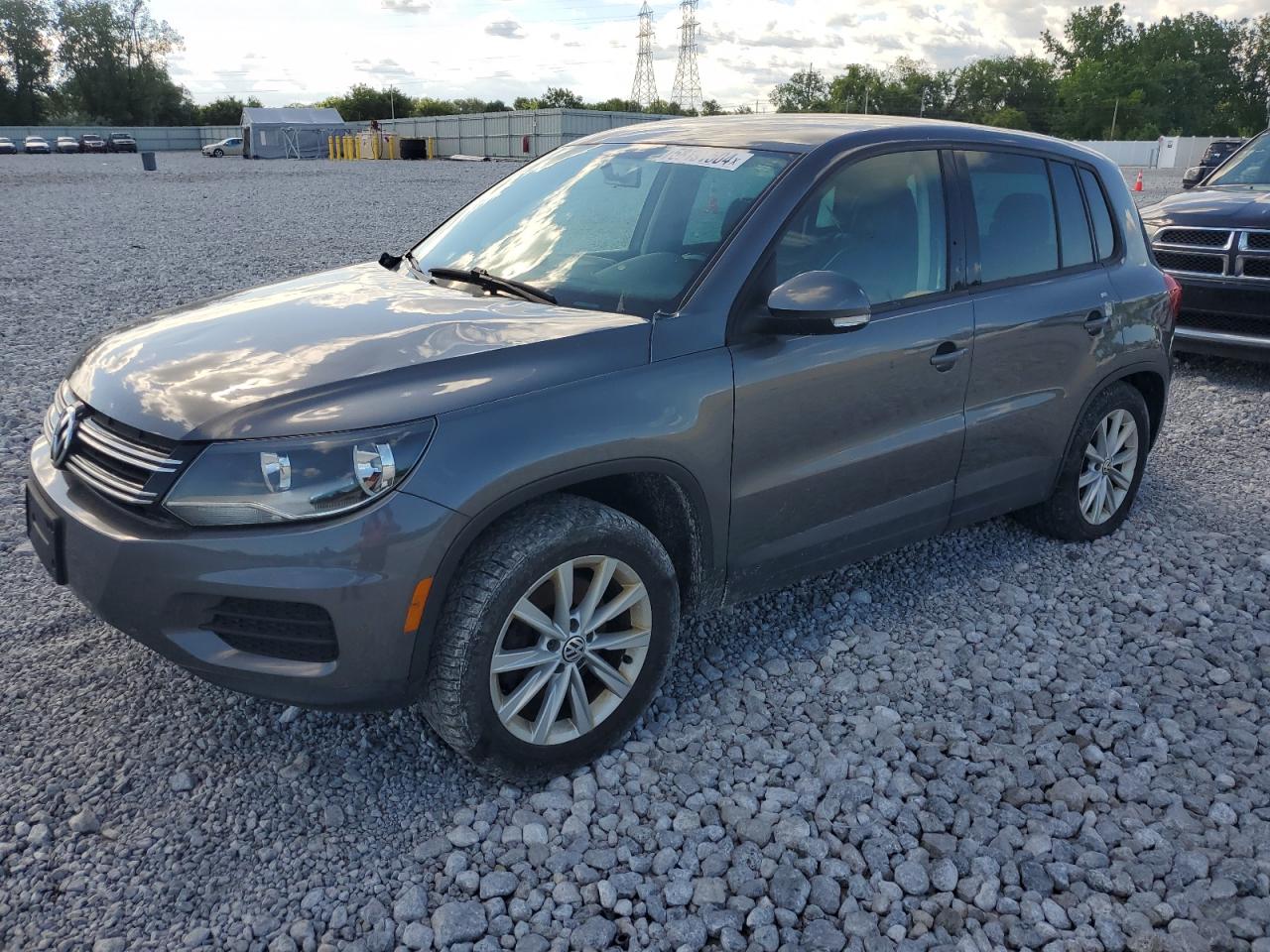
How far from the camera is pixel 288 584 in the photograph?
257 cm

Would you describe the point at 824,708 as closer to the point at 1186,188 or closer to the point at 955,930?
the point at 955,930

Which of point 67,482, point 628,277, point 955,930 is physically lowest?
point 955,930

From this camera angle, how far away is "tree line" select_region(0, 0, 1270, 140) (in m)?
90.7

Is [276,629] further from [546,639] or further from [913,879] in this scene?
[913,879]

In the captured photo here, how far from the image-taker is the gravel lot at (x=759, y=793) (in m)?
2.61

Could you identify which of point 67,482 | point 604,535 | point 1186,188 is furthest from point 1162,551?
point 1186,188

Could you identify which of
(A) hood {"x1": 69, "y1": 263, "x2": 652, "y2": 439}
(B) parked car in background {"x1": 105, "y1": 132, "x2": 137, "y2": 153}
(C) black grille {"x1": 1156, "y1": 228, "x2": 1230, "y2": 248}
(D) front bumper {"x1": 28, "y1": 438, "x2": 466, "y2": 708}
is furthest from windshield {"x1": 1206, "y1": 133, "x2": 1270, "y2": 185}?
(B) parked car in background {"x1": 105, "y1": 132, "x2": 137, "y2": 153}

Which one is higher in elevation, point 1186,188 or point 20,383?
point 1186,188

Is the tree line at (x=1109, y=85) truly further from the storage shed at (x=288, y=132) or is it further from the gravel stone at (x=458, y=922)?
the gravel stone at (x=458, y=922)

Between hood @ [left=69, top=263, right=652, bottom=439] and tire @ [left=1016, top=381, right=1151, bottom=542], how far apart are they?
2468 mm

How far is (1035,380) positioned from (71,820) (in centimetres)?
372

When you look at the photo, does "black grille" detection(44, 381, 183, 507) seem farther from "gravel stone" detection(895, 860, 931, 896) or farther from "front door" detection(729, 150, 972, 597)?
"gravel stone" detection(895, 860, 931, 896)

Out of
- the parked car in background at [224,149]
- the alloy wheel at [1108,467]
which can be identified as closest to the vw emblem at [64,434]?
the alloy wheel at [1108,467]

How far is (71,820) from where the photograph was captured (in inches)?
113
